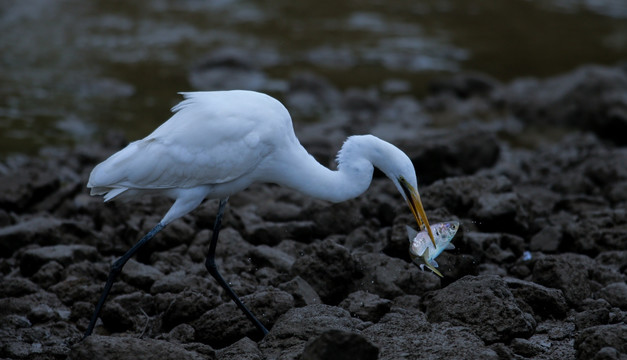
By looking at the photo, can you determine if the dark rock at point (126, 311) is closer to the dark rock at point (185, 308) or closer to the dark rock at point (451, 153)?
the dark rock at point (185, 308)

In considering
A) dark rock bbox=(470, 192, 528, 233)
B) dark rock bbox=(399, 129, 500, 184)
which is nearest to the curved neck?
dark rock bbox=(470, 192, 528, 233)

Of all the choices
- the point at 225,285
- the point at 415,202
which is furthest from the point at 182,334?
the point at 415,202

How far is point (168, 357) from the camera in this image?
3.98 meters

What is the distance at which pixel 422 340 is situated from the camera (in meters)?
4.17

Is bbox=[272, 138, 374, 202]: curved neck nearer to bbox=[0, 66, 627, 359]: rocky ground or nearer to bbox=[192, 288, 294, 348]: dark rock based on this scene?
bbox=[0, 66, 627, 359]: rocky ground

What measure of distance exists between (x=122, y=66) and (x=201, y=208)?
7.86 meters

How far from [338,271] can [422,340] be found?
108 centimetres

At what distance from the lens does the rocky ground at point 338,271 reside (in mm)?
4305

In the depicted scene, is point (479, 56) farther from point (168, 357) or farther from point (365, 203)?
A: point (168, 357)

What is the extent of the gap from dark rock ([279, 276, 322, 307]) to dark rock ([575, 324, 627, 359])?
157 cm

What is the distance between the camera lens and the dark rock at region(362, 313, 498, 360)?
4.00 meters

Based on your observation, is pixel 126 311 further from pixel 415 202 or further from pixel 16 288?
pixel 415 202

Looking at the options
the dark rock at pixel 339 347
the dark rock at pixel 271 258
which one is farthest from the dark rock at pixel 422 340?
the dark rock at pixel 271 258

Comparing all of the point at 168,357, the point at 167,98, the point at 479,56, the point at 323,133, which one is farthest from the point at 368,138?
the point at 479,56
